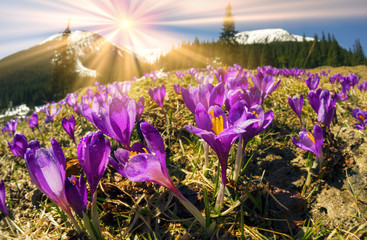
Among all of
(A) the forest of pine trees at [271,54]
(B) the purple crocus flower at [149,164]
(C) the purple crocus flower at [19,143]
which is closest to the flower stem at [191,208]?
(B) the purple crocus flower at [149,164]

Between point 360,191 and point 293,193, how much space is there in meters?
0.40

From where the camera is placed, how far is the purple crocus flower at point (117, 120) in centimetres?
136

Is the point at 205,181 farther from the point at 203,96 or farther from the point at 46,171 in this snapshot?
the point at 46,171

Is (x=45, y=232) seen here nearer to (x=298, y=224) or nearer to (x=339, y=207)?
(x=298, y=224)

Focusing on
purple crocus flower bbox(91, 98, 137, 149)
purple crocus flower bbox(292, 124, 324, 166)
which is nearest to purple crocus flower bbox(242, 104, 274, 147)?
purple crocus flower bbox(292, 124, 324, 166)

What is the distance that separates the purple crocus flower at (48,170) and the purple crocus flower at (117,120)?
0.35 metres

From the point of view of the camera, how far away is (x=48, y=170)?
3.34ft

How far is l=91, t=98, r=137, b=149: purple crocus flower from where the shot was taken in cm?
136

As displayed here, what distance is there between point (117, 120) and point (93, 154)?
35 centimetres

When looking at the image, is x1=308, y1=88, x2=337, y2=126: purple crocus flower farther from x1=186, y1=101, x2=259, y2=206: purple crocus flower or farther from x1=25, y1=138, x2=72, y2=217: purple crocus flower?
x1=25, y1=138, x2=72, y2=217: purple crocus flower

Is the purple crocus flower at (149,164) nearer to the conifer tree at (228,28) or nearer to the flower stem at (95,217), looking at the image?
the flower stem at (95,217)

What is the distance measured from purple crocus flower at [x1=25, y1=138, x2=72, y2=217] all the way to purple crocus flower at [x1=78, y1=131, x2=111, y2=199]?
0.32 feet

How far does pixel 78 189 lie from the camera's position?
114 centimetres

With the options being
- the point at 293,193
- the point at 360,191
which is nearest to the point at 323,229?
the point at 293,193
